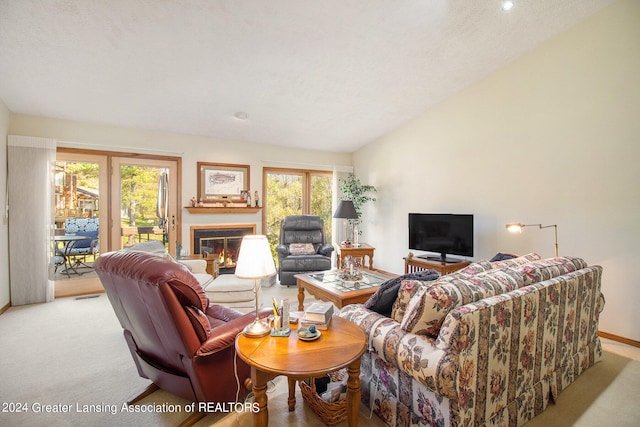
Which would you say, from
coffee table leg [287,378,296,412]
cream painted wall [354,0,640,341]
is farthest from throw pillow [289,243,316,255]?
coffee table leg [287,378,296,412]

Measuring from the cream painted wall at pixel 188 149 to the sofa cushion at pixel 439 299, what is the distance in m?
4.28

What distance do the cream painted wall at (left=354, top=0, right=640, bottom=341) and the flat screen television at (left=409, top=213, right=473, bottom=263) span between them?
284 mm

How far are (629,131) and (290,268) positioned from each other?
13.9 ft

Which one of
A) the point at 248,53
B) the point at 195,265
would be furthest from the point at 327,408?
the point at 248,53

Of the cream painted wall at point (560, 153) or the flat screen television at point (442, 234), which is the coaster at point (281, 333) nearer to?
the flat screen television at point (442, 234)

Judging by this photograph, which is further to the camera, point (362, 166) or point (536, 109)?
point (362, 166)

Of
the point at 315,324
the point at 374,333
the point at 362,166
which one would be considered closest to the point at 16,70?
the point at 315,324

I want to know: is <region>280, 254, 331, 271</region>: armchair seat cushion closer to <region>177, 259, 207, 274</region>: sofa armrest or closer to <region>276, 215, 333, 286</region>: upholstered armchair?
<region>276, 215, 333, 286</region>: upholstered armchair

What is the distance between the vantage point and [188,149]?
4887 millimetres

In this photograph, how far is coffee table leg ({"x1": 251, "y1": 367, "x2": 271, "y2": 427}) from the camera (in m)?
1.34

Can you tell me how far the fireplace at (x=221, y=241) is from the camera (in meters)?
4.96

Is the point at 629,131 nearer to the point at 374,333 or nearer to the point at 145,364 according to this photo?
the point at 374,333

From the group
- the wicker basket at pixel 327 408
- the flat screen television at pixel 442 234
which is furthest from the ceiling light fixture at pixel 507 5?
the wicker basket at pixel 327 408

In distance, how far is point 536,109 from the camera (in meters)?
3.52
